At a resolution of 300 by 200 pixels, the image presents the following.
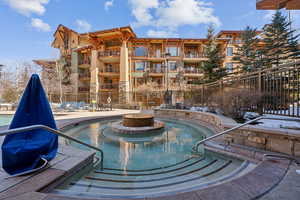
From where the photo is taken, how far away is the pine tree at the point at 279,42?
14.3 meters

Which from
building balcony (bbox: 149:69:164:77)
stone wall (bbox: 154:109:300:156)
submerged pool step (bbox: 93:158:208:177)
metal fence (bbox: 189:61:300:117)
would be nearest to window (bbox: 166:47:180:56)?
building balcony (bbox: 149:69:164:77)

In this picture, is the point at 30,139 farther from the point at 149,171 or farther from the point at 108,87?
the point at 108,87

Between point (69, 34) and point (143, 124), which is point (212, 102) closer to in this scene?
point (143, 124)

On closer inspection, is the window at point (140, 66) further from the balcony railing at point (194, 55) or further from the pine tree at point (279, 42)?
the pine tree at point (279, 42)

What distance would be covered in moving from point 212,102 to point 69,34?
29002 millimetres

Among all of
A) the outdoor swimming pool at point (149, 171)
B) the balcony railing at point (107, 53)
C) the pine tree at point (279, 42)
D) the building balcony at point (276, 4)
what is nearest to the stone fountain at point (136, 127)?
the outdoor swimming pool at point (149, 171)

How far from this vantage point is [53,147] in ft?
8.61

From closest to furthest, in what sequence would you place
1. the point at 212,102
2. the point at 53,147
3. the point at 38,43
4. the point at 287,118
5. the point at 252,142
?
1. the point at 53,147
2. the point at 252,142
3. the point at 287,118
4. the point at 212,102
5. the point at 38,43

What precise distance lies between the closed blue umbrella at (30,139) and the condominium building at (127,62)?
18050 millimetres

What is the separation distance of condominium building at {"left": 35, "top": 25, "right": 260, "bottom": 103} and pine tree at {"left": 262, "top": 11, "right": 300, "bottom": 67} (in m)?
6.68

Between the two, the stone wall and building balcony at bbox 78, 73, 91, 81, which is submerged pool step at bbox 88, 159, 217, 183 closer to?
the stone wall

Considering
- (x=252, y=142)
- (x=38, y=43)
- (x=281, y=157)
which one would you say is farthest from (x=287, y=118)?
(x=38, y=43)

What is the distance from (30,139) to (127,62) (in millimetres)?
20717

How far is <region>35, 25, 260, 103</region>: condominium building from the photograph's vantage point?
2173 cm
